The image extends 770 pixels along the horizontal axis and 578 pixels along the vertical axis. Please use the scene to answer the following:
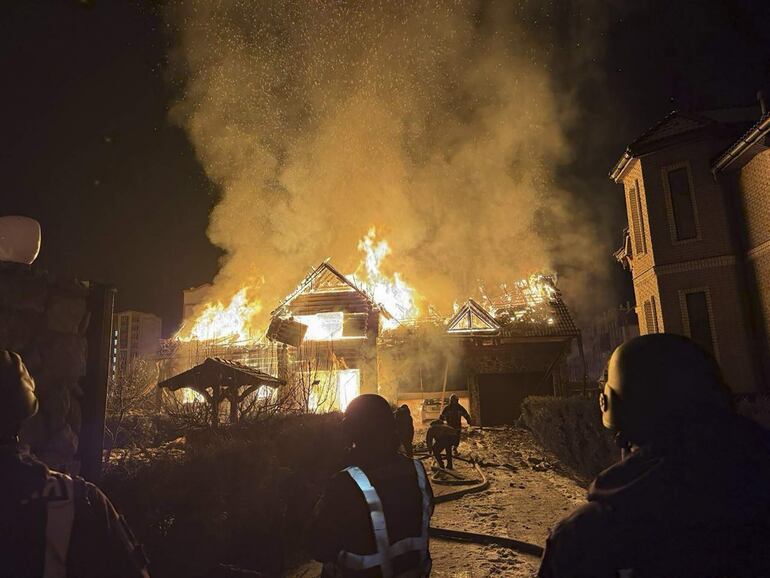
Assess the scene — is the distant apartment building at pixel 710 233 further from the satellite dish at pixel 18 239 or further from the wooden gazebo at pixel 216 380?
the satellite dish at pixel 18 239

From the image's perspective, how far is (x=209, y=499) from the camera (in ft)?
17.4

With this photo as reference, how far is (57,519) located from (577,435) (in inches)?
455

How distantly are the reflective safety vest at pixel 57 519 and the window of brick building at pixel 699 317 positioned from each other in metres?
16.8

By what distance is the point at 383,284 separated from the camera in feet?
→ 96.0

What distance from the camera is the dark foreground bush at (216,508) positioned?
4766 mm

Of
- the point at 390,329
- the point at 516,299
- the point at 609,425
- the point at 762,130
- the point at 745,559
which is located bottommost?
the point at 745,559

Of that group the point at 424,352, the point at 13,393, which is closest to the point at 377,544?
the point at 13,393

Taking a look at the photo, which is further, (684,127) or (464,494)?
(684,127)

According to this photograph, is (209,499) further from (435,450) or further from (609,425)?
(435,450)

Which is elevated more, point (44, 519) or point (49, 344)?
point (49, 344)

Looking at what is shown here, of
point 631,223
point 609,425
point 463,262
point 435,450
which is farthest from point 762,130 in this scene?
point 463,262

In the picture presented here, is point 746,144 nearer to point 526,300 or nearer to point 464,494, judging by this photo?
point 464,494

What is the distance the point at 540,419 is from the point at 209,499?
11.5 meters

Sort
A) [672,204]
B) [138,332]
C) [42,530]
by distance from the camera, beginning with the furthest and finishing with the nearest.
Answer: [138,332] < [672,204] < [42,530]
